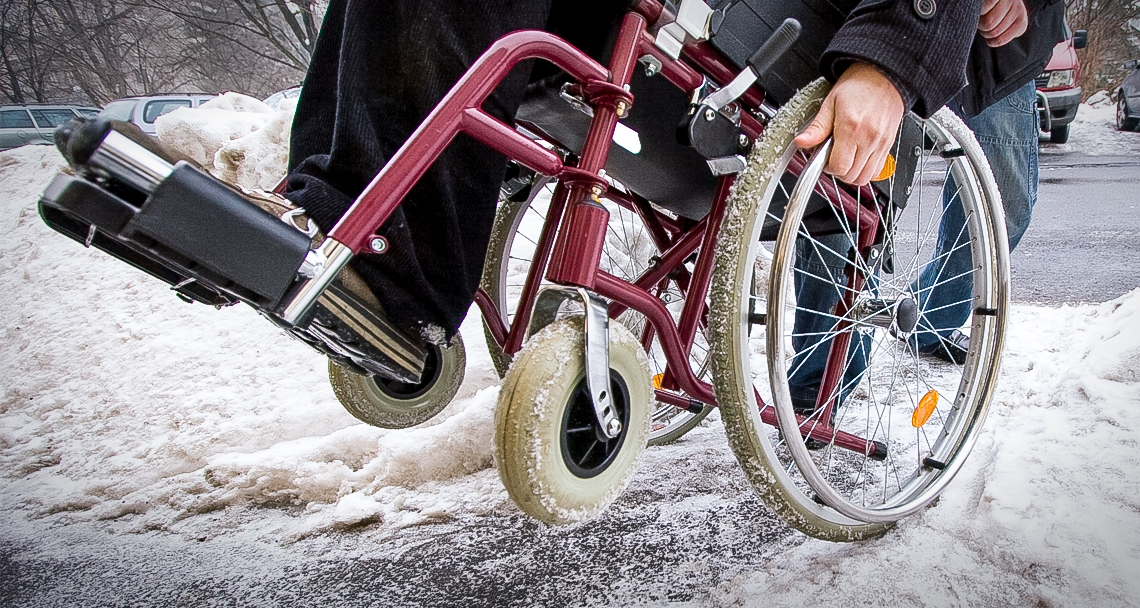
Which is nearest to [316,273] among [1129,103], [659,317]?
[659,317]

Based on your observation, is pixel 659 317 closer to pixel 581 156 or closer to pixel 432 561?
pixel 581 156

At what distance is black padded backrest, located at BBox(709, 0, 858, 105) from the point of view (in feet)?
3.07

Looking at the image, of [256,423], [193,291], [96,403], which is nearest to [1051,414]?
[193,291]

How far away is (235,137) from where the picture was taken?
328cm

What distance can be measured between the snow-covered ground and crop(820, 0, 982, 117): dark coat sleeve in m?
0.75

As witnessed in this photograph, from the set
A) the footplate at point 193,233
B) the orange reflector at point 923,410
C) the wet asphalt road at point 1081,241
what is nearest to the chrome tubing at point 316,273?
the footplate at point 193,233

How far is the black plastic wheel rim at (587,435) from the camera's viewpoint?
0.77 m

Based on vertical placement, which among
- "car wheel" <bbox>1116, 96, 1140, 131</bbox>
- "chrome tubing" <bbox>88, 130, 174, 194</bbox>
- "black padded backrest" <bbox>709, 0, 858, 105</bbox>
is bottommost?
"chrome tubing" <bbox>88, 130, 174, 194</bbox>

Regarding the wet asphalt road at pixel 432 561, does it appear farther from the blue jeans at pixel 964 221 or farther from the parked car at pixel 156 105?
the parked car at pixel 156 105

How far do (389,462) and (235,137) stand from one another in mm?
2711

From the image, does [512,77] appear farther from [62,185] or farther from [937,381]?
[937,381]

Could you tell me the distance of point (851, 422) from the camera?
Result: 1637 mm

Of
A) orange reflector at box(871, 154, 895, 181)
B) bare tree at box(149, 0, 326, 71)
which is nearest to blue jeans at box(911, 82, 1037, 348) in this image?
orange reflector at box(871, 154, 895, 181)

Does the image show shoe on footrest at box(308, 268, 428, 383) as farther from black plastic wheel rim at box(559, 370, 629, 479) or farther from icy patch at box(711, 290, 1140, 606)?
icy patch at box(711, 290, 1140, 606)
